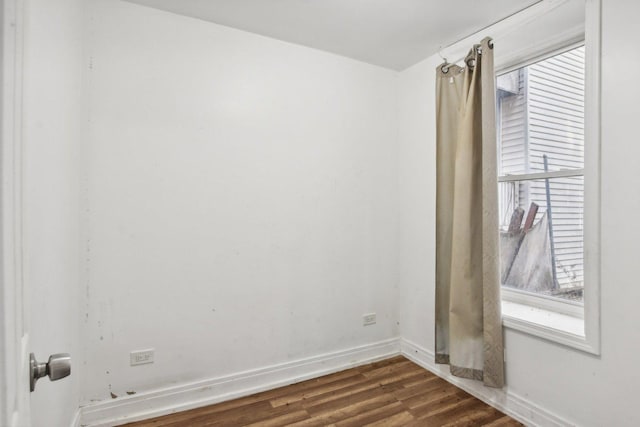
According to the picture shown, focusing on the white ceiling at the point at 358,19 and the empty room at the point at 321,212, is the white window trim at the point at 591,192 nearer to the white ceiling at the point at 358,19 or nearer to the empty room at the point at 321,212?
the empty room at the point at 321,212

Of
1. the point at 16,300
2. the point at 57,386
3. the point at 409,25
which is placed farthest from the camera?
the point at 409,25

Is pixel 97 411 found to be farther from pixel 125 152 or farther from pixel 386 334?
pixel 386 334

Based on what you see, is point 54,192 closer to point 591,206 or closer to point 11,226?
point 11,226

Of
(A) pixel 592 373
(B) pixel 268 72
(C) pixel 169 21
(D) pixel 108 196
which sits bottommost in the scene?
(A) pixel 592 373

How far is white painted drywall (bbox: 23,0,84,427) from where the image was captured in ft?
3.79

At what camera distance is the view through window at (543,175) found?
1.99m

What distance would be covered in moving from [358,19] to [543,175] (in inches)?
61.1

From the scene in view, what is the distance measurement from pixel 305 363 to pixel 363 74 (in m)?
2.41

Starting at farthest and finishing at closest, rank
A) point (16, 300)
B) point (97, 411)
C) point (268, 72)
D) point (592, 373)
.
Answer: point (268, 72) < point (97, 411) < point (592, 373) < point (16, 300)

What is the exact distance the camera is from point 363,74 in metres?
2.84

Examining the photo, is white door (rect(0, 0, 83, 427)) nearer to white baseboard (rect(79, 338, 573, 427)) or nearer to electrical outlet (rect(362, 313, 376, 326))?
white baseboard (rect(79, 338, 573, 427))

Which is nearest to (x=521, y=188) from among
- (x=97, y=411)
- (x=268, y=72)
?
(x=268, y=72)

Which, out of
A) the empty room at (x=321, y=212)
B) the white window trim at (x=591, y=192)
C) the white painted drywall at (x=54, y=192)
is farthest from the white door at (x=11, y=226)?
the white window trim at (x=591, y=192)

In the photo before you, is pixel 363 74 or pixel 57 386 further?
pixel 363 74
